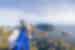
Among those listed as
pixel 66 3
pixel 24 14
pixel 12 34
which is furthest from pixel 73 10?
pixel 12 34

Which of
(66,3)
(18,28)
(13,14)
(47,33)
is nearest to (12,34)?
(18,28)

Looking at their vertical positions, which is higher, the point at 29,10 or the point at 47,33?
the point at 29,10

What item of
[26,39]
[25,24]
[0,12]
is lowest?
[26,39]

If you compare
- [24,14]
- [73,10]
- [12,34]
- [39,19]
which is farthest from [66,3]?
[12,34]

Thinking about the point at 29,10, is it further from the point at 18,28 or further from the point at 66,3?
the point at 66,3

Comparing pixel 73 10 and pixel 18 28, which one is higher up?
pixel 73 10

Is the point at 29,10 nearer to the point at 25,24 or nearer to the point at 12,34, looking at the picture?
the point at 25,24

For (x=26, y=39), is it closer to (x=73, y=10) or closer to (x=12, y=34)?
(x=12, y=34)
